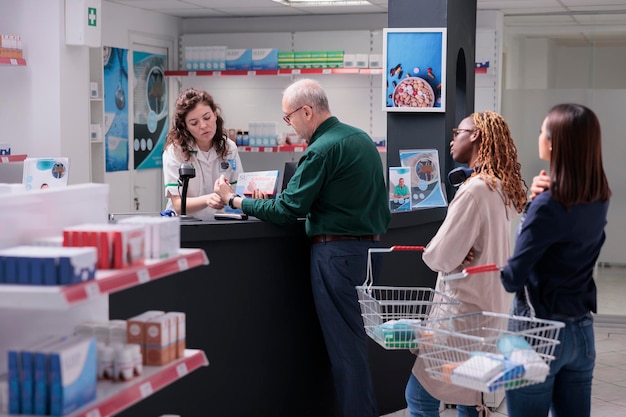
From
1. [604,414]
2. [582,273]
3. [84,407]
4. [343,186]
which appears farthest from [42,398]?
[604,414]

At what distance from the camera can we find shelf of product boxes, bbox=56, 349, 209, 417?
7.81 feet

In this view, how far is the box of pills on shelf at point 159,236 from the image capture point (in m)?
2.63

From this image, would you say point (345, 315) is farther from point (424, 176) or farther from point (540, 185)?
point (540, 185)

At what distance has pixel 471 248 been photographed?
3613mm

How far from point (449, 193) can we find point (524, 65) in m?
2.77

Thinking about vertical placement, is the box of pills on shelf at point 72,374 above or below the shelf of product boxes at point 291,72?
below

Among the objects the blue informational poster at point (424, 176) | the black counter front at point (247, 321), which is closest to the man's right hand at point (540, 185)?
the black counter front at point (247, 321)

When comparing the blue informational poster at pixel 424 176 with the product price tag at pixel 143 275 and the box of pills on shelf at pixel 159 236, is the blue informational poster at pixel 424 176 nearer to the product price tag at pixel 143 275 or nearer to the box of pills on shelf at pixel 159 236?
the box of pills on shelf at pixel 159 236

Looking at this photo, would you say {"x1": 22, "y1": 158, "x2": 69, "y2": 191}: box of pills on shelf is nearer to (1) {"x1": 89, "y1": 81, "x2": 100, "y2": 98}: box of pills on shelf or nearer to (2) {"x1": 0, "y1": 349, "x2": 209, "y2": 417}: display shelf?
(2) {"x1": 0, "y1": 349, "x2": 209, "y2": 417}: display shelf

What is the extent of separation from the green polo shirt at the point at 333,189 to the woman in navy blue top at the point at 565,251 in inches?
54.4

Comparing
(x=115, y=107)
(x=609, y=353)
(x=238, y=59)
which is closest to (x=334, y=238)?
(x=609, y=353)

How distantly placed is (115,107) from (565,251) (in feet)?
20.5

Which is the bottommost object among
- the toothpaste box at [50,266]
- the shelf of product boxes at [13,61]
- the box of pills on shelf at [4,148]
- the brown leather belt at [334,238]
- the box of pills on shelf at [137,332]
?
the box of pills on shelf at [137,332]

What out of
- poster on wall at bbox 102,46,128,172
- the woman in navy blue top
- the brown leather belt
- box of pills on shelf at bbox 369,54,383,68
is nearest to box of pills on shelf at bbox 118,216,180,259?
the woman in navy blue top
